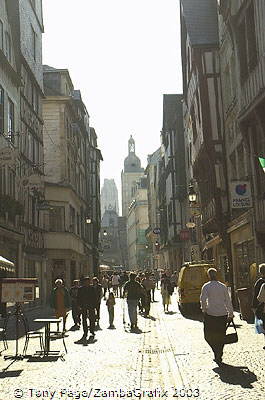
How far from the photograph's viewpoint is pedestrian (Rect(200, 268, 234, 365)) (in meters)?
10.7

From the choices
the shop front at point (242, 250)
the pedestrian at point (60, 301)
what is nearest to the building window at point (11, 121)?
the shop front at point (242, 250)

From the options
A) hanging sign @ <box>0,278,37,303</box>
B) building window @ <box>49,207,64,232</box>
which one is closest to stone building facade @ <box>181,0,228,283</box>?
building window @ <box>49,207,64,232</box>

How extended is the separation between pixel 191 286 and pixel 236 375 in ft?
46.2

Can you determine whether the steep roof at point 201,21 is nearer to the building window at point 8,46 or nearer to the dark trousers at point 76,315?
the building window at point 8,46

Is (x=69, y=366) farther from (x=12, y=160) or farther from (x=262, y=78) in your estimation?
(x=12, y=160)

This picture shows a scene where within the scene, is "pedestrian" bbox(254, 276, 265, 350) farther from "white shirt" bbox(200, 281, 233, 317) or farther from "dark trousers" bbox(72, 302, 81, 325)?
"dark trousers" bbox(72, 302, 81, 325)

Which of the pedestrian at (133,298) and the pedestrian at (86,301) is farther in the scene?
the pedestrian at (133,298)

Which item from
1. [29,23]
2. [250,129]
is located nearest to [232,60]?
[250,129]

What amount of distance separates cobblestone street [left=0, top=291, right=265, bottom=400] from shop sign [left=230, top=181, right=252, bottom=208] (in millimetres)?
7213

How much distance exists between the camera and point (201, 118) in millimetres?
28922

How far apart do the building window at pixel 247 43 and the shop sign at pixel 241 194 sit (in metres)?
3.95

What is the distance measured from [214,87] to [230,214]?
6.50m

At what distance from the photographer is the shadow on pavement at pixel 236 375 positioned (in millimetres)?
8539

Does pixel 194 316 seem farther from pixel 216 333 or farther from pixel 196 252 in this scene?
pixel 196 252
